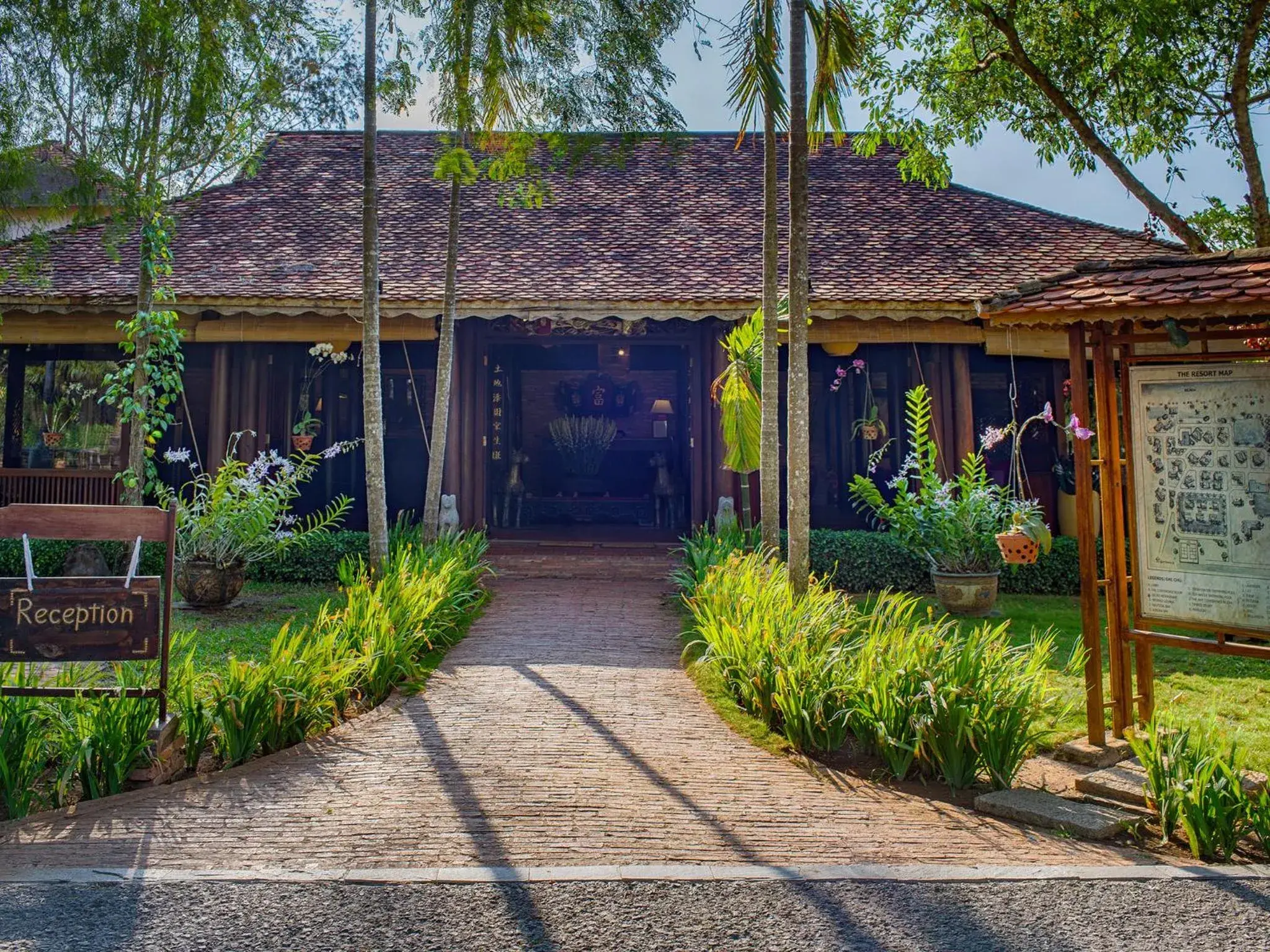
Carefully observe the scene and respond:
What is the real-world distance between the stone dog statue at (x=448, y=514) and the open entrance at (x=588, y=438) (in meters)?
1.71

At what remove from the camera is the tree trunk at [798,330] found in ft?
21.7

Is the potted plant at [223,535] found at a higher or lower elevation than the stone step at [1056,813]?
higher

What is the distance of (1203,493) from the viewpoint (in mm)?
4621

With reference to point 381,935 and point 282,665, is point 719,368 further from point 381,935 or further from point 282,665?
point 381,935

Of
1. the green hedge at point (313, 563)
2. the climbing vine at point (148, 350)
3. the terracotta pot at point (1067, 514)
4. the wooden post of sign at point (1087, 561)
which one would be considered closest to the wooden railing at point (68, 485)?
the climbing vine at point (148, 350)

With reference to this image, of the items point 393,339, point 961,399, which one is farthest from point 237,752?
point 961,399

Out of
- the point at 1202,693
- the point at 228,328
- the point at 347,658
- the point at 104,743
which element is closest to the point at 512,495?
the point at 228,328

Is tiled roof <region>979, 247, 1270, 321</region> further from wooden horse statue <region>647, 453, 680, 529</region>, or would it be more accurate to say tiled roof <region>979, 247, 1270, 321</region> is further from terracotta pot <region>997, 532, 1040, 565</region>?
wooden horse statue <region>647, 453, 680, 529</region>

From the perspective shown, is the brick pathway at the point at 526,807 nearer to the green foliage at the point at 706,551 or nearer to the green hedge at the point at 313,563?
the green foliage at the point at 706,551

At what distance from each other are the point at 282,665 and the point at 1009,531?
248 inches

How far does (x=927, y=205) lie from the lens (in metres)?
13.9

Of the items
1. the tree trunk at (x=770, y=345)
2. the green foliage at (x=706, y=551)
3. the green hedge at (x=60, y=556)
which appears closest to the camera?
the tree trunk at (x=770, y=345)

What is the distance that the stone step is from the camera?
3.99m

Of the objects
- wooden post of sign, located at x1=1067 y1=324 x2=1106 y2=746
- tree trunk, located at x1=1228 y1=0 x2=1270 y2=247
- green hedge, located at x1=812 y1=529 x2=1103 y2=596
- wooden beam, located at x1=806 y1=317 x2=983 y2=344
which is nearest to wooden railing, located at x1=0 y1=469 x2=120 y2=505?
green hedge, located at x1=812 y1=529 x2=1103 y2=596
